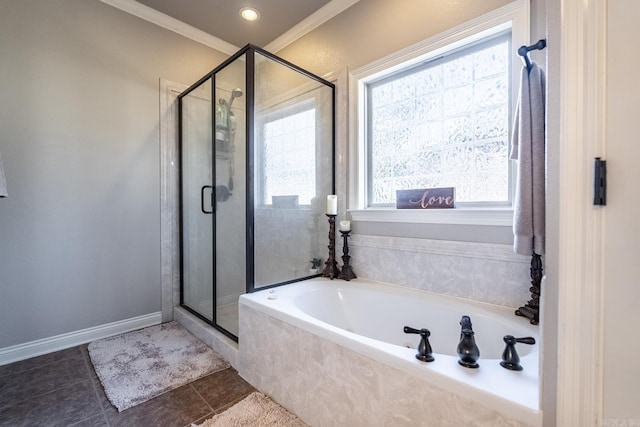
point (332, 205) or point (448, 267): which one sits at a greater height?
point (332, 205)

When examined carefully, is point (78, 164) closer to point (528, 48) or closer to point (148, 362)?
point (148, 362)

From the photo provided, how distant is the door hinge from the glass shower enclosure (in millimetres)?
1630

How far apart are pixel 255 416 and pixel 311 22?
9.38 feet

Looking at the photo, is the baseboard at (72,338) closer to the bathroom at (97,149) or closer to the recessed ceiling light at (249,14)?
the bathroom at (97,149)

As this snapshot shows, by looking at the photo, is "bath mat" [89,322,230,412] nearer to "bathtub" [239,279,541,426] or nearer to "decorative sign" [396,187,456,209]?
"bathtub" [239,279,541,426]

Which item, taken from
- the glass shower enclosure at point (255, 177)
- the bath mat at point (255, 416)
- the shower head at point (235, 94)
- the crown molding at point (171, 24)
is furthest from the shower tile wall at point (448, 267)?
the crown molding at point (171, 24)

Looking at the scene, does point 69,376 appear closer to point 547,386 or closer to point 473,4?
point 547,386

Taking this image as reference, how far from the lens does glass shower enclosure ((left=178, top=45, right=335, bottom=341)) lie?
1887mm

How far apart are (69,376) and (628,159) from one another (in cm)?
266

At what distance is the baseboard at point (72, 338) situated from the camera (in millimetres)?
1822

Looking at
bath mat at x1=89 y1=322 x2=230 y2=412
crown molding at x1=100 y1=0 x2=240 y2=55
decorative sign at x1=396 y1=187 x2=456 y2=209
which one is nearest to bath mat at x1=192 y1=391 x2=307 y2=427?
bath mat at x1=89 y1=322 x2=230 y2=412

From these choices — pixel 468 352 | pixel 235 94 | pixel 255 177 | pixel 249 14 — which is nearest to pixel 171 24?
pixel 249 14

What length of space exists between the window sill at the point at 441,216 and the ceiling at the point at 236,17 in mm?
1637

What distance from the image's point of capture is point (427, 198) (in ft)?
5.83
